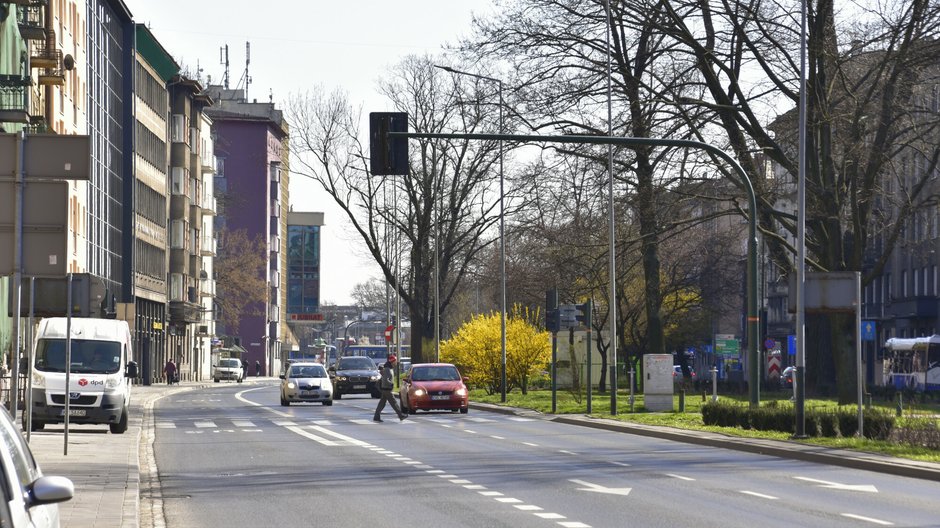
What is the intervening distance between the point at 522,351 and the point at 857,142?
23182 mm

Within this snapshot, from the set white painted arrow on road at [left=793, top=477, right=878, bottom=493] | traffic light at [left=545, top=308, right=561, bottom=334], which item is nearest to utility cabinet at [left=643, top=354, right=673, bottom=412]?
traffic light at [left=545, top=308, right=561, bottom=334]

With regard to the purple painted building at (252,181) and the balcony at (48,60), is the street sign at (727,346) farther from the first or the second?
the purple painted building at (252,181)

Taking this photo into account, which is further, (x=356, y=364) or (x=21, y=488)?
(x=356, y=364)

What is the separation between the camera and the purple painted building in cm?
15775

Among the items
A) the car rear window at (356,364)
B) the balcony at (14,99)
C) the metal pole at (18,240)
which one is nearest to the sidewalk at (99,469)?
the metal pole at (18,240)

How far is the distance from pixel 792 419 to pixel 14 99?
26659 millimetres

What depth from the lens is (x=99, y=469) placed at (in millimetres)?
21875

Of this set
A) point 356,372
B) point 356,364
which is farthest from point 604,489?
point 356,364

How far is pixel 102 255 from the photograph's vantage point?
81.6 metres

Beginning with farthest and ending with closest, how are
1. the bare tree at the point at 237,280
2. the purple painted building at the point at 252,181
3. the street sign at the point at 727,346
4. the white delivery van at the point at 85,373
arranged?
the purple painted building at the point at 252,181
the bare tree at the point at 237,280
the street sign at the point at 727,346
the white delivery van at the point at 85,373

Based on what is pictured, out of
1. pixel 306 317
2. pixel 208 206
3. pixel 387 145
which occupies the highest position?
pixel 208 206

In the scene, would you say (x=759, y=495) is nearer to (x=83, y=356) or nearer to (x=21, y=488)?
(x=21, y=488)

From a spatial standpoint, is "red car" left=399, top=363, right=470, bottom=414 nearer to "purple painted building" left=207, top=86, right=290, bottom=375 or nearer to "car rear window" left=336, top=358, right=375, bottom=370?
"car rear window" left=336, top=358, right=375, bottom=370

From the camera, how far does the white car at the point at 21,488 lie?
23.3ft
